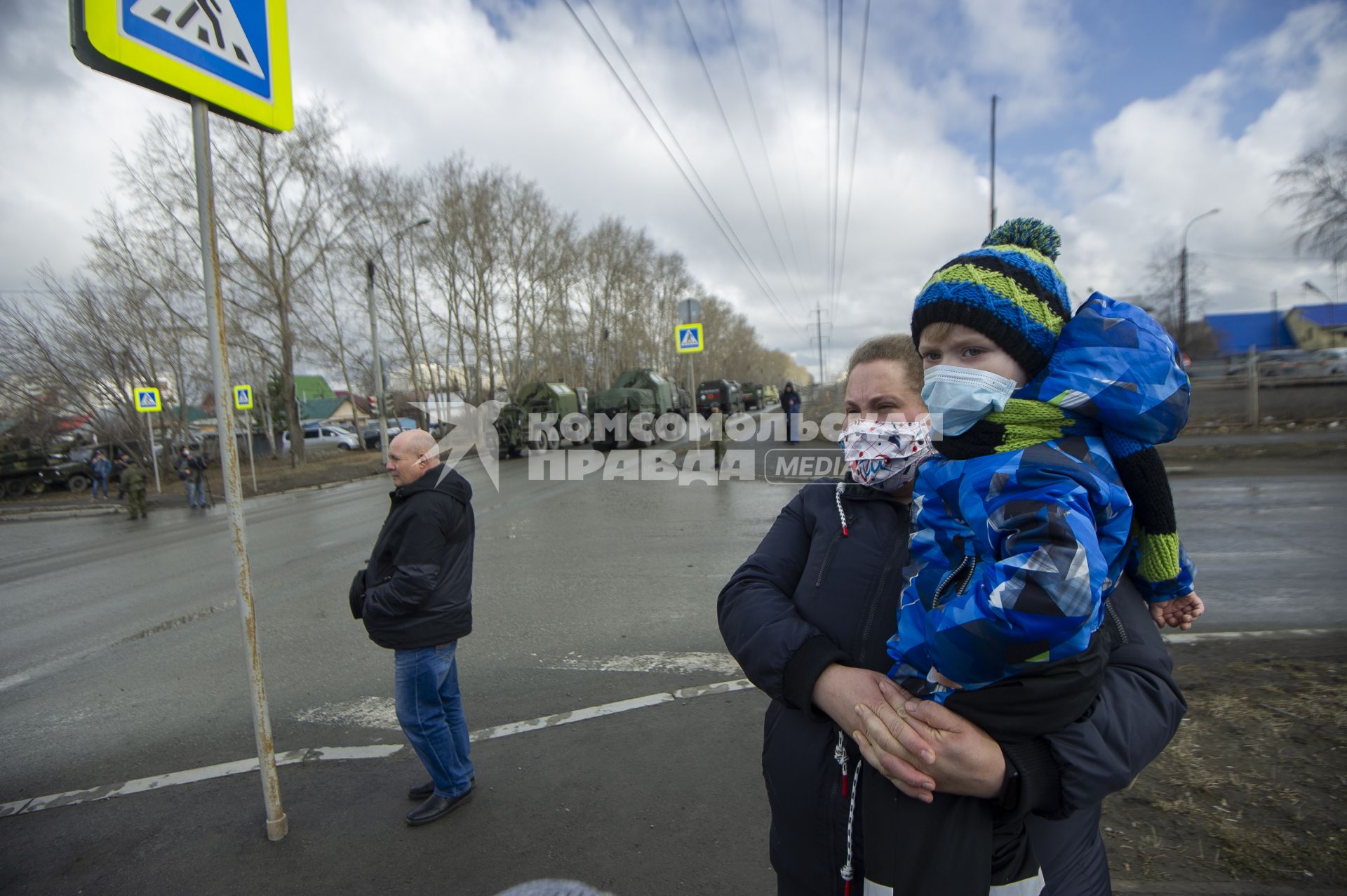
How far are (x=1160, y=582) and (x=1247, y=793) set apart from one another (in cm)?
237

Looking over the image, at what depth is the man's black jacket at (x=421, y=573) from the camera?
3184 mm

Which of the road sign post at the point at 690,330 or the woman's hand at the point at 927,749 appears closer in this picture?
the woman's hand at the point at 927,749

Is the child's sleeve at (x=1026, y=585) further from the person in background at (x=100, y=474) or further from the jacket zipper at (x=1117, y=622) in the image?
the person in background at (x=100, y=474)

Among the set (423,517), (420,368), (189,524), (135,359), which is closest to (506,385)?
(420,368)

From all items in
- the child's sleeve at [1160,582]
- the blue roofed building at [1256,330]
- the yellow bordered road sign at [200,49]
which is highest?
the blue roofed building at [1256,330]

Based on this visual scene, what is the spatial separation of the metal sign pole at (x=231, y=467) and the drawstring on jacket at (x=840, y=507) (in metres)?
2.56

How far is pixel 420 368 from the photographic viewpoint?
140ft

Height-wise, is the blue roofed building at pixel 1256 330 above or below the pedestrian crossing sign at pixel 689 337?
above

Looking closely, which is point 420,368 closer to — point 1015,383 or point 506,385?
point 506,385

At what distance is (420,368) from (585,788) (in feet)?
141

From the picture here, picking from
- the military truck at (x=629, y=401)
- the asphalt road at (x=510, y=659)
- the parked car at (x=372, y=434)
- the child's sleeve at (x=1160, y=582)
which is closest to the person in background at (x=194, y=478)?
the asphalt road at (x=510, y=659)

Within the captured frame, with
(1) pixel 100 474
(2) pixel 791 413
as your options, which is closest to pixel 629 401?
(2) pixel 791 413

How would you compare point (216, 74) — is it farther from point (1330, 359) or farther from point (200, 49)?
point (1330, 359)

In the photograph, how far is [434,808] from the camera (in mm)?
Result: 3197
